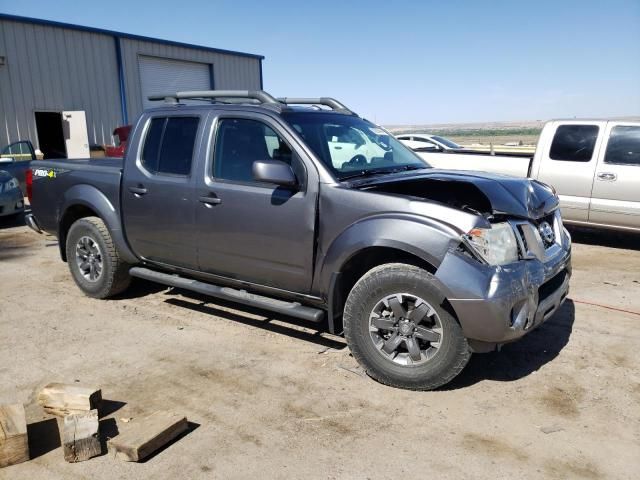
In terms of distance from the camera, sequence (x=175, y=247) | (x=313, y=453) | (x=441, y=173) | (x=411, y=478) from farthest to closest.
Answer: (x=175, y=247) → (x=441, y=173) → (x=313, y=453) → (x=411, y=478)

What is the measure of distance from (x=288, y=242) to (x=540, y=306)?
175cm

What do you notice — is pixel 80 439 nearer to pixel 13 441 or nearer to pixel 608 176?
pixel 13 441

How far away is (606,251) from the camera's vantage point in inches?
302

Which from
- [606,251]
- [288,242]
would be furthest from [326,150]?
[606,251]

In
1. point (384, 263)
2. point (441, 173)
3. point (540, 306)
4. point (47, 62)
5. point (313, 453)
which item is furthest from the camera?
point (47, 62)

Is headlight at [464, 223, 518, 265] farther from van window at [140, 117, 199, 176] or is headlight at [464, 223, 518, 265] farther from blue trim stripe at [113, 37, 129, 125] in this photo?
blue trim stripe at [113, 37, 129, 125]

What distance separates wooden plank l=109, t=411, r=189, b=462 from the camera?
2.80m

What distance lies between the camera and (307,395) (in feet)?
11.6

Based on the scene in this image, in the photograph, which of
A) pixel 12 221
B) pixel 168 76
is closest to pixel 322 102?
pixel 12 221

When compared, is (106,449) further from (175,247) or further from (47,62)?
(47,62)

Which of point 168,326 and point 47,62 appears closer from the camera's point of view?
point 168,326

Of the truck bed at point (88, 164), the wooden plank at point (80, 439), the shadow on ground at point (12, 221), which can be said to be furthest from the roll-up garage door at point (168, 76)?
the wooden plank at point (80, 439)

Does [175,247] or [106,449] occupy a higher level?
[175,247]

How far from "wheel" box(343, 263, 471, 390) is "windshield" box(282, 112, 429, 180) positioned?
91 cm
